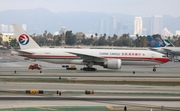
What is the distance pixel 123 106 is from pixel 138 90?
28.3ft

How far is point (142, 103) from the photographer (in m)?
25.6

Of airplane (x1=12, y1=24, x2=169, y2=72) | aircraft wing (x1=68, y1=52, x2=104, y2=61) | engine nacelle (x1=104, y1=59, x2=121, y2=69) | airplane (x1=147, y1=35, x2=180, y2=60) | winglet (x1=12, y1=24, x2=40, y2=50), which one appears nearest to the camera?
engine nacelle (x1=104, y1=59, x2=121, y2=69)

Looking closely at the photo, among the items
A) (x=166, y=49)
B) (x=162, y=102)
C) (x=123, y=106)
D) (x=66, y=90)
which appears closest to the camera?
(x=123, y=106)

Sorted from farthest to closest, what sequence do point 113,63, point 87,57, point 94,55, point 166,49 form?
point 166,49 < point 94,55 < point 87,57 < point 113,63

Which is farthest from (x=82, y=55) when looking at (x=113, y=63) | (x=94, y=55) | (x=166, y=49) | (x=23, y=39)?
(x=166, y=49)

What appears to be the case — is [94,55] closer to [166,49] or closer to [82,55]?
[82,55]

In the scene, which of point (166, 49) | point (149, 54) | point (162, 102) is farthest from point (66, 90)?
point (166, 49)

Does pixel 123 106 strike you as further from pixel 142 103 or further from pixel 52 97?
pixel 52 97

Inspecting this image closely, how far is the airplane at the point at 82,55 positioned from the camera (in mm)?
53594

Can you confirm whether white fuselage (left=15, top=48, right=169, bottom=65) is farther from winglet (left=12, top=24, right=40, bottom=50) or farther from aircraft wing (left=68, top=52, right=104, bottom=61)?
winglet (left=12, top=24, right=40, bottom=50)

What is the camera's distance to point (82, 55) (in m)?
53.1

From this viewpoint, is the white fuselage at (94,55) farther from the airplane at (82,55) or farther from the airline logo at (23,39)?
the airline logo at (23,39)

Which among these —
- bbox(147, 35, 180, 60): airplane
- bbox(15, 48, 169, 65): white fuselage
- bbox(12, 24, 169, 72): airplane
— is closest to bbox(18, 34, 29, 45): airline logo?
bbox(12, 24, 169, 72): airplane

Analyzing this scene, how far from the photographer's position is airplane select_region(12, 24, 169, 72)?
53.6 metres
